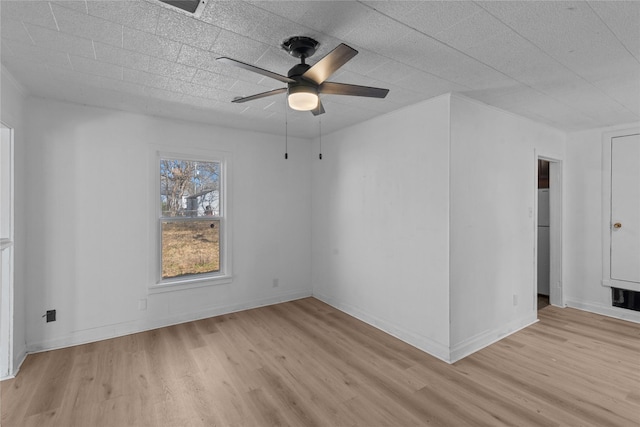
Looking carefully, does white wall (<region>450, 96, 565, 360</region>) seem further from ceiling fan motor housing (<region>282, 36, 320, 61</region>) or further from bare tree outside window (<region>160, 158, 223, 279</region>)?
bare tree outside window (<region>160, 158, 223, 279</region>)

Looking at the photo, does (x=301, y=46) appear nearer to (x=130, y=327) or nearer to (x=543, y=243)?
(x=130, y=327)

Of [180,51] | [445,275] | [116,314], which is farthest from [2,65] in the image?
[445,275]

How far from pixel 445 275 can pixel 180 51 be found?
9.27 feet

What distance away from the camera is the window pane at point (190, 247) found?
3.83 meters

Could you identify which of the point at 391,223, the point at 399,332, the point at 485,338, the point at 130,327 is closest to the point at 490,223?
the point at 391,223

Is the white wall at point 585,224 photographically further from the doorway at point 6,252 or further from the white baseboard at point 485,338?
the doorway at point 6,252

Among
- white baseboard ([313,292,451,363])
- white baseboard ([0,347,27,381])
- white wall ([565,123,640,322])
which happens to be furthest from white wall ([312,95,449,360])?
white baseboard ([0,347,27,381])

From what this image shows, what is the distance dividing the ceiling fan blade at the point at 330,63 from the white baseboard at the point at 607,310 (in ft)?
15.6

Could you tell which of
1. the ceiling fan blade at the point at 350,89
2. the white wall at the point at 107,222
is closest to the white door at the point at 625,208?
the ceiling fan blade at the point at 350,89

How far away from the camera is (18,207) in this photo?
2.78 metres

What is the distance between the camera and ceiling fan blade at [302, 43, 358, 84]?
160 cm

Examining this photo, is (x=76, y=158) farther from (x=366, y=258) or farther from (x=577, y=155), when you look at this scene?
(x=577, y=155)

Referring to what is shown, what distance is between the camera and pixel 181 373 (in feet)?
8.82

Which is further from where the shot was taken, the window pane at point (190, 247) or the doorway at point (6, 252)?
the window pane at point (190, 247)
